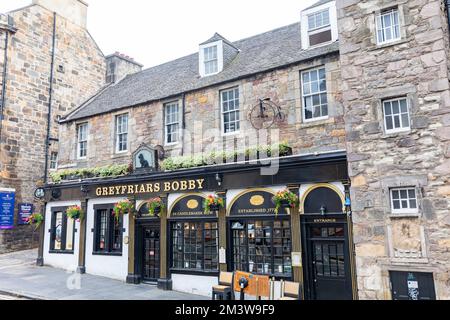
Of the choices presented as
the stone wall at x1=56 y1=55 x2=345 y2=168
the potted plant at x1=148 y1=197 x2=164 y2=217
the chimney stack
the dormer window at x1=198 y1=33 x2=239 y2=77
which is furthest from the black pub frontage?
the chimney stack

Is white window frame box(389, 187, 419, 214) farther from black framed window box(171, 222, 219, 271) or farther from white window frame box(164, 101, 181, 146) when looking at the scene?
white window frame box(164, 101, 181, 146)

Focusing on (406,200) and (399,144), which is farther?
(399,144)

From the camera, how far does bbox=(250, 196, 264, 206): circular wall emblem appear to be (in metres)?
11.2

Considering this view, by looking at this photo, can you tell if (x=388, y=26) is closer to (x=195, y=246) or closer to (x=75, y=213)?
(x=195, y=246)

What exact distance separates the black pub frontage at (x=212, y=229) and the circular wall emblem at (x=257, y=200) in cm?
4

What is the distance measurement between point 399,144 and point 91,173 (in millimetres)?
11984

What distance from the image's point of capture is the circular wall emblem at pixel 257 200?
442 inches

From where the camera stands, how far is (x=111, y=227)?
14.7 metres

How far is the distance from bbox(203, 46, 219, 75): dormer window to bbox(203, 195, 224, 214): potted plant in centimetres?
549

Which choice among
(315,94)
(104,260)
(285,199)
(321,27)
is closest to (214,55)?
(321,27)

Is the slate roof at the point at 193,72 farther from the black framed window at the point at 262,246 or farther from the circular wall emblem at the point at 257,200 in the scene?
the black framed window at the point at 262,246

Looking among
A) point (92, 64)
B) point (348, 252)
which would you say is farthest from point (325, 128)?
point (92, 64)

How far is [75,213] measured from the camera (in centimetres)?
1498

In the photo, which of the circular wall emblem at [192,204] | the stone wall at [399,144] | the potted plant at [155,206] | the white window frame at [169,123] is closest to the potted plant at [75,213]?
the potted plant at [155,206]
